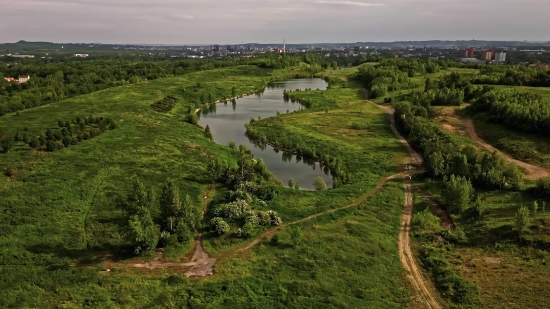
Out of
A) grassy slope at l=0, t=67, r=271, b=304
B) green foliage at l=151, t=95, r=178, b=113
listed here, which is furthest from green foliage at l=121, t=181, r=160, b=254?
green foliage at l=151, t=95, r=178, b=113

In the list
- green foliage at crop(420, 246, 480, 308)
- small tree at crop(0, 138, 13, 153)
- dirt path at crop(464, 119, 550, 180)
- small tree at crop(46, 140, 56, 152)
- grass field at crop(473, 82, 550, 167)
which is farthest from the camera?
grass field at crop(473, 82, 550, 167)

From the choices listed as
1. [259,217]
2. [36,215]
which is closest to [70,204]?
[36,215]

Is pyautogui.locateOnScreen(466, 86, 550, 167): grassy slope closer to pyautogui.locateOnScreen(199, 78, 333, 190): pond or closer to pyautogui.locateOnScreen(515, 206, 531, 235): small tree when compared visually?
pyautogui.locateOnScreen(515, 206, 531, 235): small tree

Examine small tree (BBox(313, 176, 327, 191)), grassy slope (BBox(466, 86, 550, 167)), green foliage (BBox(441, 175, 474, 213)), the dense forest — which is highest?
the dense forest

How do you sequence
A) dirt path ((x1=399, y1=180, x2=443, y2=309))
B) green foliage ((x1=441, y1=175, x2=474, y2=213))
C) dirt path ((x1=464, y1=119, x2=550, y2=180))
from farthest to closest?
1. dirt path ((x1=464, y1=119, x2=550, y2=180))
2. green foliage ((x1=441, y1=175, x2=474, y2=213))
3. dirt path ((x1=399, y1=180, x2=443, y2=309))

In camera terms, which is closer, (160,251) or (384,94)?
(160,251)

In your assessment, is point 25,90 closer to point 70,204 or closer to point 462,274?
point 70,204

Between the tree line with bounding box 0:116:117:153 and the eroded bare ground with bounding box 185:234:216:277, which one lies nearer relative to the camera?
the eroded bare ground with bounding box 185:234:216:277
